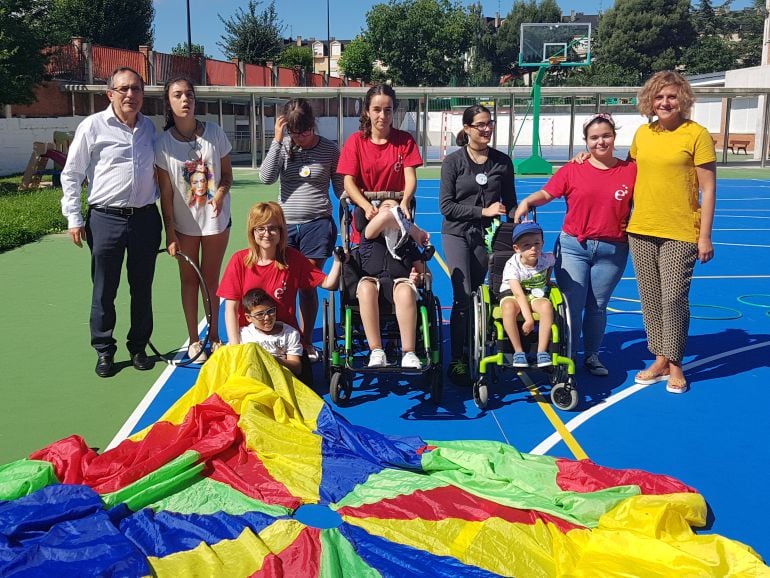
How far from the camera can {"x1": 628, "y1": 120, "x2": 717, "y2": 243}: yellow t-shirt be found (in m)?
5.27

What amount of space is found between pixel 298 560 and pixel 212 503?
0.69 metres

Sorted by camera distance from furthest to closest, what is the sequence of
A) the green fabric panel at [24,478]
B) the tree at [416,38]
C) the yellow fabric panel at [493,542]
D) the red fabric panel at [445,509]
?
the tree at [416,38] → the green fabric panel at [24,478] → the red fabric panel at [445,509] → the yellow fabric panel at [493,542]

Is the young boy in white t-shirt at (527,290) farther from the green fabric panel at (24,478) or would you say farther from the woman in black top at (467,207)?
the green fabric panel at (24,478)

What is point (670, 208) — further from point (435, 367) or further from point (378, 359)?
point (378, 359)

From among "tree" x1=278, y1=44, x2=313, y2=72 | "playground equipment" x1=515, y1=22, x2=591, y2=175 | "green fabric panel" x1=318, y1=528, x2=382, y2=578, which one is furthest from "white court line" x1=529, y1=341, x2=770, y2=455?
"tree" x1=278, y1=44, x2=313, y2=72

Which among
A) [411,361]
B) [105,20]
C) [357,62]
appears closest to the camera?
[411,361]

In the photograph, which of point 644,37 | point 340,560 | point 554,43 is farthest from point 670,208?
point 644,37

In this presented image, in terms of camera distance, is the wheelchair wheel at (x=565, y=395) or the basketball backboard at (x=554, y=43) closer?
the wheelchair wheel at (x=565, y=395)

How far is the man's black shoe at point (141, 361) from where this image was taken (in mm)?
6152

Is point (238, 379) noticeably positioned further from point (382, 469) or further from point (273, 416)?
point (382, 469)

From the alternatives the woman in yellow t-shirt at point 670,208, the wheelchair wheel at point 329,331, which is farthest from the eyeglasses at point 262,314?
the woman in yellow t-shirt at point 670,208

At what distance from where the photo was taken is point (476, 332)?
17.6 feet

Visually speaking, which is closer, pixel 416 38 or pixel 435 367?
pixel 435 367

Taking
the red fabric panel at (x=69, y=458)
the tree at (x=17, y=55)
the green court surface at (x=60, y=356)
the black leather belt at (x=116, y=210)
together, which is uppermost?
the tree at (x=17, y=55)
